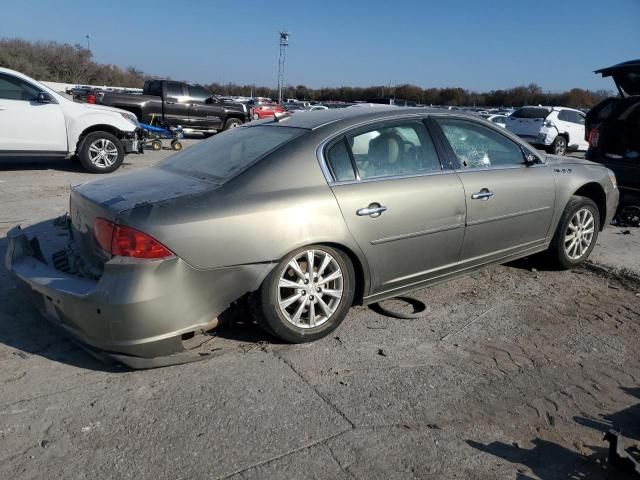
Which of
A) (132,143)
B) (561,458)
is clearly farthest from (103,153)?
(561,458)

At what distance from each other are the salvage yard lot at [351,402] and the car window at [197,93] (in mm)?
14162

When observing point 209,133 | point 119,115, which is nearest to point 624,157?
point 119,115

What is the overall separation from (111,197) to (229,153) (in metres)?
0.90

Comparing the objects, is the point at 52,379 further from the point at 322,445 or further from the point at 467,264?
the point at 467,264

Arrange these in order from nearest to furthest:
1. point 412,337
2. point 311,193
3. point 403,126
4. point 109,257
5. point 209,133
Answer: point 109,257 → point 311,193 → point 412,337 → point 403,126 → point 209,133

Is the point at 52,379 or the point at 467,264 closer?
the point at 52,379

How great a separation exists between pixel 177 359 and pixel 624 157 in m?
7.05

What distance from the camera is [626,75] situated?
7.67 meters

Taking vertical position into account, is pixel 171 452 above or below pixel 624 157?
below

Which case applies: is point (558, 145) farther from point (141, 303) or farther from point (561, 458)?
point (141, 303)

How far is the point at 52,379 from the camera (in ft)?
10.0

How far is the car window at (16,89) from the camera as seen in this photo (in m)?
8.96

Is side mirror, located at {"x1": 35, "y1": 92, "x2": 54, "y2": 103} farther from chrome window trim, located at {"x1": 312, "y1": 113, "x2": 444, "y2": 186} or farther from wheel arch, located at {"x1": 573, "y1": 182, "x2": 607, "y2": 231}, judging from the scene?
wheel arch, located at {"x1": 573, "y1": 182, "x2": 607, "y2": 231}

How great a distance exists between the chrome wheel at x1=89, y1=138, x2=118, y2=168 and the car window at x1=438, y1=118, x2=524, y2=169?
7.54m
